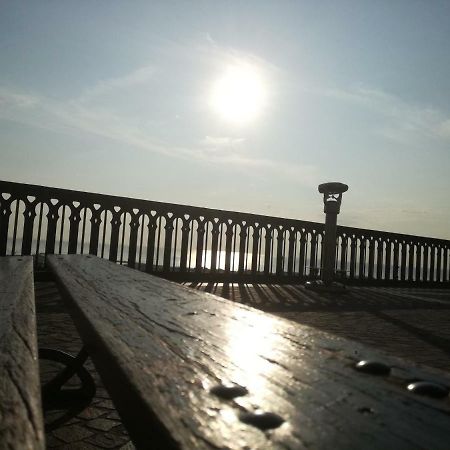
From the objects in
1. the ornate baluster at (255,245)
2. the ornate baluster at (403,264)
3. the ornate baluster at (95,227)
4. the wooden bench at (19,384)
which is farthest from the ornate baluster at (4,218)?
the ornate baluster at (403,264)

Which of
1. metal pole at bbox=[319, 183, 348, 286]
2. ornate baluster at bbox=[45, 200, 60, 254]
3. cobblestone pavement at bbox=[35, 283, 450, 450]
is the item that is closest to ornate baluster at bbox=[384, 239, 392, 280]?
metal pole at bbox=[319, 183, 348, 286]

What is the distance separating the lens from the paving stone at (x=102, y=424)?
2.15m

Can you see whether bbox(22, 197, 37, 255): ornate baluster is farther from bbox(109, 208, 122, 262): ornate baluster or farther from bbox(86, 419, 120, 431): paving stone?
bbox(86, 419, 120, 431): paving stone

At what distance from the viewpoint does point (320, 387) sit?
0.61 metres

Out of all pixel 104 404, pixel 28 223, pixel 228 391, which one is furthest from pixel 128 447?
pixel 28 223

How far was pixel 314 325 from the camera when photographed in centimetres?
508

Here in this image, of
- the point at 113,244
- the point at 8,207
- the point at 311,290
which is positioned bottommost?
the point at 311,290

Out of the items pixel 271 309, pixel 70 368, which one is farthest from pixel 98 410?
pixel 271 309

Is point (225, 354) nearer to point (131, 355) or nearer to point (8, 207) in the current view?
point (131, 355)

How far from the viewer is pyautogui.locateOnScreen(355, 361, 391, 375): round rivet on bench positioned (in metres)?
0.68

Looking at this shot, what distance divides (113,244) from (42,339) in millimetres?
6076

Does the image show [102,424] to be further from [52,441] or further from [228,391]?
[228,391]

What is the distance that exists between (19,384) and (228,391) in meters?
0.37

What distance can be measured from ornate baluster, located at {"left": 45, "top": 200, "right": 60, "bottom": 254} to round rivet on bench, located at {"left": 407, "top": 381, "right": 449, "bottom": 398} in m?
9.35
